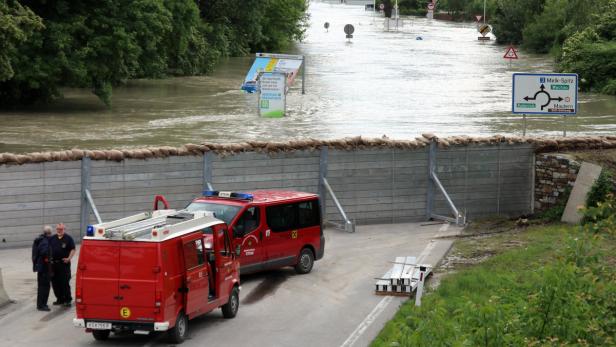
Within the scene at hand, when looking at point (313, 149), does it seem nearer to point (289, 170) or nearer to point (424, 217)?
point (289, 170)

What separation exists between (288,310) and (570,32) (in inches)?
2513

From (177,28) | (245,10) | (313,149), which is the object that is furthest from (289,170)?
(245,10)

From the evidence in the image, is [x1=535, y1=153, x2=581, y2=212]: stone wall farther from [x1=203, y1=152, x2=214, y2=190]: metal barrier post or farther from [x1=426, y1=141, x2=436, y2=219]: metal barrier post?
[x1=203, y1=152, x2=214, y2=190]: metal barrier post

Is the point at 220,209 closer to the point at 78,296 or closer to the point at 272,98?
the point at 78,296

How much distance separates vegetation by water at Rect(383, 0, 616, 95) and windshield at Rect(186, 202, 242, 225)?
41989 millimetres

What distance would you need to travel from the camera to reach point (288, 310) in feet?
61.5

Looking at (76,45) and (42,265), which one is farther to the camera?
(76,45)

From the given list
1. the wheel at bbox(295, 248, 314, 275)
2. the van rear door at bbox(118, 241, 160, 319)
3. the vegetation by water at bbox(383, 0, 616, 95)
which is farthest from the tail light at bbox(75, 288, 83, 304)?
the vegetation by water at bbox(383, 0, 616, 95)

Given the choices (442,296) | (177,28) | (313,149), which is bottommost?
(442,296)

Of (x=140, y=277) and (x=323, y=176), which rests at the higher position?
(x=323, y=176)

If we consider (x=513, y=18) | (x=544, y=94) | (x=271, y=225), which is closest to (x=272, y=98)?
(x=544, y=94)

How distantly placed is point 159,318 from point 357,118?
103 feet

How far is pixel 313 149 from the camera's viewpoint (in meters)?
25.8

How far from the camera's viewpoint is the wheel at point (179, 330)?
16.1 metres
